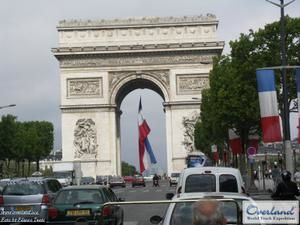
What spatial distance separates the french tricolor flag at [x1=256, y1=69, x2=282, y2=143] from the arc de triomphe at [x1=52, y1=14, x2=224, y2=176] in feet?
201

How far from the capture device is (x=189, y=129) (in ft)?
295

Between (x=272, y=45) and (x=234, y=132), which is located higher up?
(x=272, y=45)

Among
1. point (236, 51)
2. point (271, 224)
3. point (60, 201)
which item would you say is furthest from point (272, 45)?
point (271, 224)

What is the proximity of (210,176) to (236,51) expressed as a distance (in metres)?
25.9

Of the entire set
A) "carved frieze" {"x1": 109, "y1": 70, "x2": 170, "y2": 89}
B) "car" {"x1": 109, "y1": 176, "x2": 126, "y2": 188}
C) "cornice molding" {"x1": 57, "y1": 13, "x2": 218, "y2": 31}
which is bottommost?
"car" {"x1": 109, "y1": 176, "x2": 126, "y2": 188}

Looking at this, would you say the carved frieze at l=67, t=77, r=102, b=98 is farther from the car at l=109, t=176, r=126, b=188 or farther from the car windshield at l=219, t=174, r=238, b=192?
the car windshield at l=219, t=174, r=238, b=192

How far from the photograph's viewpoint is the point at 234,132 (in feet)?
173

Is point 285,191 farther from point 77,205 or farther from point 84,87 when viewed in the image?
point 84,87

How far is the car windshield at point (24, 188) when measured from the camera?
2409 centimetres

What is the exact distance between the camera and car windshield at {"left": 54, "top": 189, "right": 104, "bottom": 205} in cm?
1947

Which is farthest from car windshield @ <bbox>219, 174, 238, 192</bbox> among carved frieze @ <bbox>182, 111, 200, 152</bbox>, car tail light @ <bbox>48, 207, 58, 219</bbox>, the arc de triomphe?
the arc de triomphe

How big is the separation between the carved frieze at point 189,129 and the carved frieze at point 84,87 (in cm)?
1013

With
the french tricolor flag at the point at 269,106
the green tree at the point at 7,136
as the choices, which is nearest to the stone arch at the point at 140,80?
the green tree at the point at 7,136

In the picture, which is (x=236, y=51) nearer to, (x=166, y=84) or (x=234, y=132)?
(x=234, y=132)
